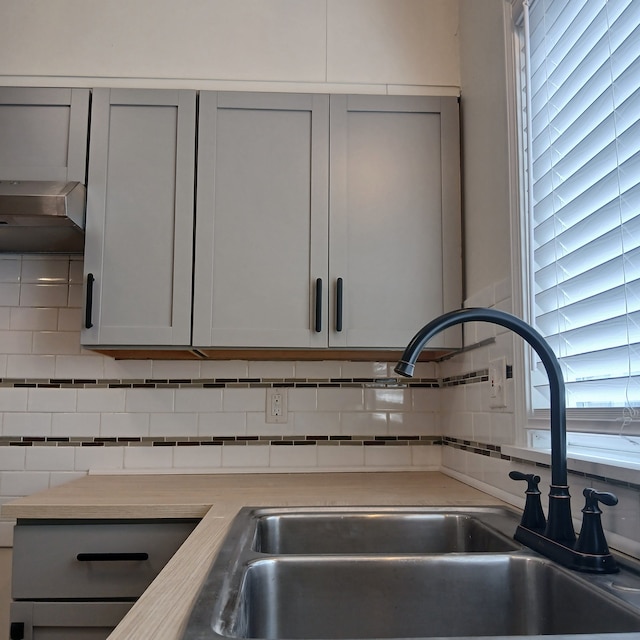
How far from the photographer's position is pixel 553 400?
100 centimetres

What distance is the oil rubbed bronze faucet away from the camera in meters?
0.91

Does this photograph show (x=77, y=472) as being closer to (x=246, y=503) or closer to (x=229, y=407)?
(x=229, y=407)

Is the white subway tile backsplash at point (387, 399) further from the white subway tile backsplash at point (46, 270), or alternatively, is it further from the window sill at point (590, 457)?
the white subway tile backsplash at point (46, 270)

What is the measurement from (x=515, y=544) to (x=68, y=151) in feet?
5.67

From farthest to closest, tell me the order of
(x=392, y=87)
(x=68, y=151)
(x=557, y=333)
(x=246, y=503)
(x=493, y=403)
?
(x=392, y=87), (x=68, y=151), (x=493, y=403), (x=246, y=503), (x=557, y=333)

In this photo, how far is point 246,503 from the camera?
1509mm

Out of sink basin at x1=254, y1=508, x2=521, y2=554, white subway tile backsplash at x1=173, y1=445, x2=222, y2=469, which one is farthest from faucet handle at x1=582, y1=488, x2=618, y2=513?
white subway tile backsplash at x1=173, y1=445, x2=222, y2=469

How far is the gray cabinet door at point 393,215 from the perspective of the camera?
188cm

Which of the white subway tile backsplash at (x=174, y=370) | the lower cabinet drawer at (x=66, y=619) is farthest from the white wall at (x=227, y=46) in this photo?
the lower cabinet drawer at (x=66, y=619)

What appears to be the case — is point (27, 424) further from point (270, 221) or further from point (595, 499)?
point (595, 499)

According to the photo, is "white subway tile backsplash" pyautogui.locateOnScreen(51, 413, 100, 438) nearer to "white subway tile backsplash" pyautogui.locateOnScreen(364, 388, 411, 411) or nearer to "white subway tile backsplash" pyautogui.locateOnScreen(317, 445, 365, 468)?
"white subway tile backsplash" pyautogui.locateOnScreen(317, 445, 365, 468)

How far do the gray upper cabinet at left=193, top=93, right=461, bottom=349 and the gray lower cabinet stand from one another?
0.59 meters

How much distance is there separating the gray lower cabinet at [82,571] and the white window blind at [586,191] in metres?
1.05

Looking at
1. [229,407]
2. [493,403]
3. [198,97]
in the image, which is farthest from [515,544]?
[198,97]
